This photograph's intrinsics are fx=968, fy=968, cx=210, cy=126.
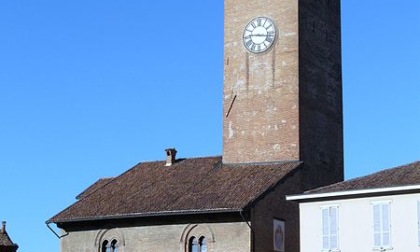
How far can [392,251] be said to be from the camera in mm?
32969

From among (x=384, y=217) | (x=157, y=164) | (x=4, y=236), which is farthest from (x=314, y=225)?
(x=4, y=236)

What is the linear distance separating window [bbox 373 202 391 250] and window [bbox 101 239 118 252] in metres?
13.6

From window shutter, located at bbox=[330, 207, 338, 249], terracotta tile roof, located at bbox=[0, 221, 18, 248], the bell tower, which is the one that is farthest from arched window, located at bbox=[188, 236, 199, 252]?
terracotta tile roof, located at bbox=[0, 221, 18, 248]

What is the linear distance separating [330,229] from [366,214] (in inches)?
61.8

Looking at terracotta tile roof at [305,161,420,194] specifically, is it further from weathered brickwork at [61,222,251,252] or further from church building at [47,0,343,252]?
weathered brickwork at [61,222,251,252]

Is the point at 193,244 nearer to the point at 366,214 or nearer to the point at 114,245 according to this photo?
the point at 114,245

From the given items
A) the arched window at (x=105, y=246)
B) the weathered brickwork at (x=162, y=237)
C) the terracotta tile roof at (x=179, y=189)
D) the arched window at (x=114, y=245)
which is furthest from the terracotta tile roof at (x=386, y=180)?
the arched window at (x=105, y=246)

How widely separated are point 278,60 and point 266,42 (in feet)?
3.78

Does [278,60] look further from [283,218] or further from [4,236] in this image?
[4,236]

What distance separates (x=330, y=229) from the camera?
114 feet

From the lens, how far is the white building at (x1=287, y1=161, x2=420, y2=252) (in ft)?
108

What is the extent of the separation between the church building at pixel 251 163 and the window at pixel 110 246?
4cm

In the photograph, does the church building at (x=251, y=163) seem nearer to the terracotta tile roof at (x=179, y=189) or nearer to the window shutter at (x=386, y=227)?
the terracotta tile roof at (x=179, y=189)

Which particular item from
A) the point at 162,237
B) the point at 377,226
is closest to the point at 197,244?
the point at 162,237
